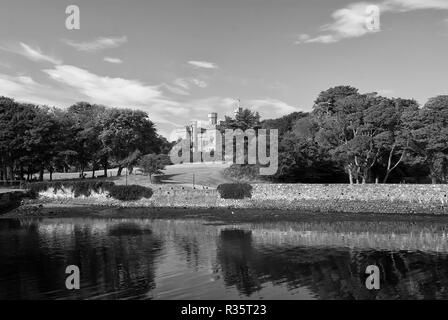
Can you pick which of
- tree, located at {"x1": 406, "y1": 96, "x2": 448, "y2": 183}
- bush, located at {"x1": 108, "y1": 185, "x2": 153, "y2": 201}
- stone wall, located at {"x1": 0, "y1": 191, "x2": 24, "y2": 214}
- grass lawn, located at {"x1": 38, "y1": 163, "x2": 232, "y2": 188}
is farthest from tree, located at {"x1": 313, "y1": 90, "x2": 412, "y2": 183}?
stone wall, located at {"x1": 0, "y1": 191, "x2": 24, "y2": 214}

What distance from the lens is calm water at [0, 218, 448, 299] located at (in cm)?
1711

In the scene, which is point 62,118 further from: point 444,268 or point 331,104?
point 444,268

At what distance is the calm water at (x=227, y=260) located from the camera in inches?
674

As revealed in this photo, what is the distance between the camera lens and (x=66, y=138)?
62.4 meters

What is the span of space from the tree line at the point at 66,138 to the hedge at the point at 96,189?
867 centimetres

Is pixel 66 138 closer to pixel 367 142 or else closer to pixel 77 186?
pixel 77 186

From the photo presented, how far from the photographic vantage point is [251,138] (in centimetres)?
5394

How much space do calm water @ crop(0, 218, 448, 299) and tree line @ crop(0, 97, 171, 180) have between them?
918 inches

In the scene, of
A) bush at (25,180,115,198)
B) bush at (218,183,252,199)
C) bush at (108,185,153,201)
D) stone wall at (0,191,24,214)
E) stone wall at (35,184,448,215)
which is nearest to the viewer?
stone wall at (35,184,448,215)

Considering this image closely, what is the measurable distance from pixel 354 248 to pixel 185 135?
100974 mm

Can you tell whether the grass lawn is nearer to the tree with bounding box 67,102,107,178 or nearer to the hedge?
the hedge

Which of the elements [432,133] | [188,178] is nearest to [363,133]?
[432,133]

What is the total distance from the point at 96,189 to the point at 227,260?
28030 mm
